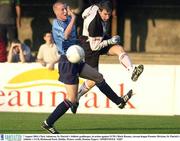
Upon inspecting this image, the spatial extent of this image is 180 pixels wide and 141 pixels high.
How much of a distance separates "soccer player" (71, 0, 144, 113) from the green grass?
66 centimetres

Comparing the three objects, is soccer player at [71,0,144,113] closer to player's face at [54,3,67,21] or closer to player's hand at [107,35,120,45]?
player's hand at [107,35,120,45]

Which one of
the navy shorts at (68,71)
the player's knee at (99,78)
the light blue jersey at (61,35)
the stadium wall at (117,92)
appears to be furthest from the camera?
the stadium wall at (117,92)

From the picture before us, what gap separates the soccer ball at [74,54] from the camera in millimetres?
12094

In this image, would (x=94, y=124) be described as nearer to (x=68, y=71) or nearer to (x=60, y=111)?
(x=60, y=111)

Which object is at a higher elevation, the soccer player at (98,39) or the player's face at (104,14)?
the player's face at (104,14)

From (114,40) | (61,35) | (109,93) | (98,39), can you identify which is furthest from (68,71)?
(98,39)

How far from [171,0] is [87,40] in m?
12.2

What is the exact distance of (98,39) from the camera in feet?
44.0

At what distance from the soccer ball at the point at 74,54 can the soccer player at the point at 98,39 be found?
1.01 meters

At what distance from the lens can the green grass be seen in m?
13.1

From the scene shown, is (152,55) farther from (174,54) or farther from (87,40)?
(87,40)

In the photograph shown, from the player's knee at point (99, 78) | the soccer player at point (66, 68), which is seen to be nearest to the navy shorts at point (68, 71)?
the soccer player at point (66, 68)

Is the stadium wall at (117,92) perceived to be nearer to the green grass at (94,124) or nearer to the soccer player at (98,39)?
the green grass at (94,124)

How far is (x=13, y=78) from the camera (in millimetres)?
17750
